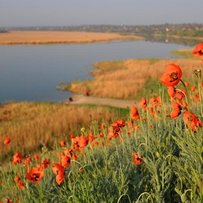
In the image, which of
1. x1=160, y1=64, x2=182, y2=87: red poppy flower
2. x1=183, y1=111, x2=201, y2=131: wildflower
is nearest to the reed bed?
x1=183, y1=111, x2=201, y2=131: wildflower

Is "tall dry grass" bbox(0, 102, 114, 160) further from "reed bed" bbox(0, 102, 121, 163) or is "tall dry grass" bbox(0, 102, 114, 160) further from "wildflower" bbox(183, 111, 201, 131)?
"wildflower" bbox(183, 111, 201, 131)

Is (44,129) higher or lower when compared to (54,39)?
lower

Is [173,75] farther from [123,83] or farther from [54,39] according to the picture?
[54,39]

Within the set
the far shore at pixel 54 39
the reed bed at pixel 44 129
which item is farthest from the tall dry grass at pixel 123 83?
the far shore at pixel 54 39

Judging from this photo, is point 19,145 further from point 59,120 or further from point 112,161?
A: point 112,161

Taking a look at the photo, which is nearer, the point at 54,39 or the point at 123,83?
the point at 123,83

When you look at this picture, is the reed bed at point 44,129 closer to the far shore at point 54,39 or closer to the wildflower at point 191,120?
the wildflower at point 191,120

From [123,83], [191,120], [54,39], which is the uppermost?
[191,120]

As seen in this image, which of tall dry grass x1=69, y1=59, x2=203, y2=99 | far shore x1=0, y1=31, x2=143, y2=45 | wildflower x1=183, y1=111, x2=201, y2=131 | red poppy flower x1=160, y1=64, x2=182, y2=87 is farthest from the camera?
far shore x1=0, y1=31, x2=143, y2=45

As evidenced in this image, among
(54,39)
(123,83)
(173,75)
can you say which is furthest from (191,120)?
(54,39)

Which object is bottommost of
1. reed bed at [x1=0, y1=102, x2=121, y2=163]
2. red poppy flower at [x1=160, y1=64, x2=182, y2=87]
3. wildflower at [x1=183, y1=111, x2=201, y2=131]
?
reed bed at [x1=0, y1=102, x2=121, y2=163]

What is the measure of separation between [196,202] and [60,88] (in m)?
29.5

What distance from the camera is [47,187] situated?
4.12 metres

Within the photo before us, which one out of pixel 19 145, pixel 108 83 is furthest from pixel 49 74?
pixel 19 145
